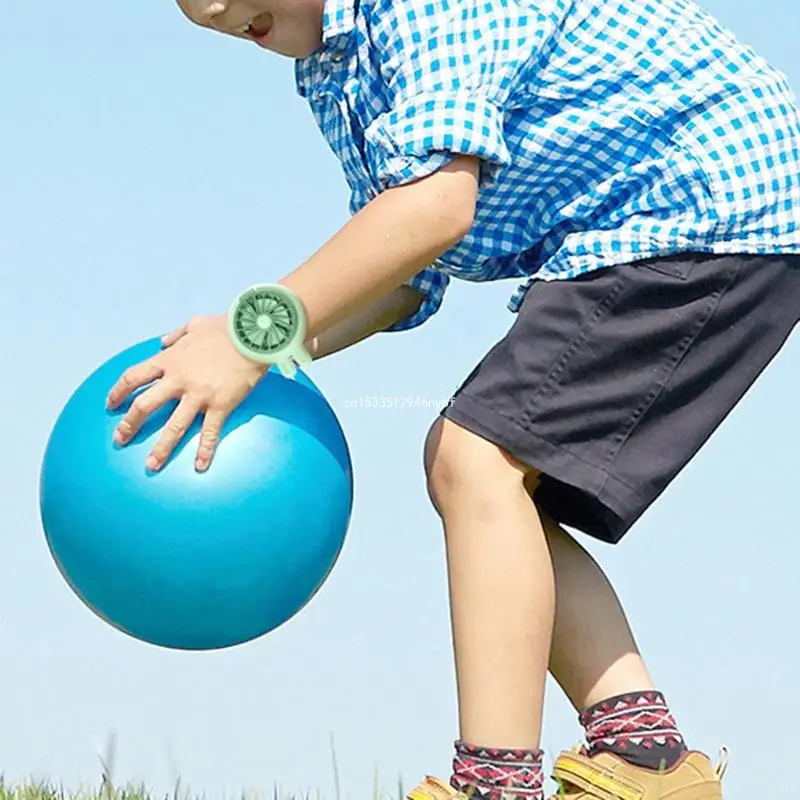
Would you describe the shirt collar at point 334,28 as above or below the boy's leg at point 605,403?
above

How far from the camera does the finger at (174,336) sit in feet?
13.4

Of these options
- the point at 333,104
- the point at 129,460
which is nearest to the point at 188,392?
the point at 129,460

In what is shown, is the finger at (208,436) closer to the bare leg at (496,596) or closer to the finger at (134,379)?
the finger at (134,379)

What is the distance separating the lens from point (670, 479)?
409 cm

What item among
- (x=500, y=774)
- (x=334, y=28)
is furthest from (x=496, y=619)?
(x=334, y=28)

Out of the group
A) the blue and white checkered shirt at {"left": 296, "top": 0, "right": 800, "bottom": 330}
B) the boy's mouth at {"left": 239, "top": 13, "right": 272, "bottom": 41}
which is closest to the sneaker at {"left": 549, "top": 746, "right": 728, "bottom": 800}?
the blue and white checkered shirt at {"left": 296, "top": 0, "right": 800, "bottom": 330}

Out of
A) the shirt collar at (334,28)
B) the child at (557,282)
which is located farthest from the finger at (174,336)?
the shirt collar at (334,28)

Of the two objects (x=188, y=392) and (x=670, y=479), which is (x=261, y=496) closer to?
(x=188, y=392)

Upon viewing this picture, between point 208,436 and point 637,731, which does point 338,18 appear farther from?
point 637,731

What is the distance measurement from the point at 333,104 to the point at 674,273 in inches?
36.3

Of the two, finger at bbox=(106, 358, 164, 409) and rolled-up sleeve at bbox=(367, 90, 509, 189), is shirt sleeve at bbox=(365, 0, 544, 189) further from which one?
finger at bbox=(106, 358, 164, 409)

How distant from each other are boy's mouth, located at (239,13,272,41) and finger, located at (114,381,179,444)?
0.87 metres

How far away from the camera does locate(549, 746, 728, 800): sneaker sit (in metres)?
4.07

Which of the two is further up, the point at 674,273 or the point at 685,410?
the point at 674,273
